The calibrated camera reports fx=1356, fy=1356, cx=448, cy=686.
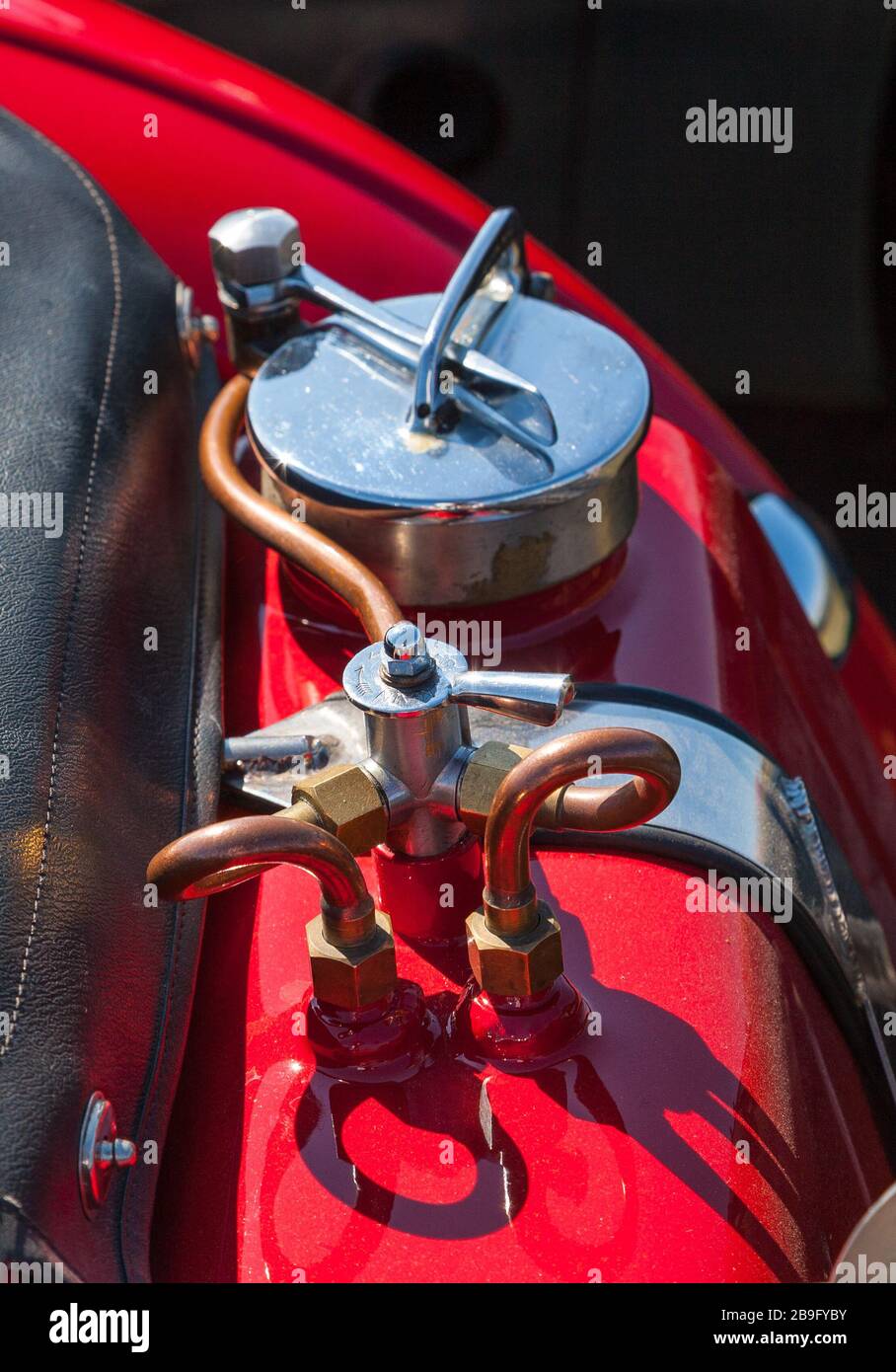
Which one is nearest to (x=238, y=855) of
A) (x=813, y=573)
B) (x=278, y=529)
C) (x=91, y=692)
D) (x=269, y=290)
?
(x=91, y=692)

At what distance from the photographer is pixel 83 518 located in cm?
87

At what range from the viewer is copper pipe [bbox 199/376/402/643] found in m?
0.80

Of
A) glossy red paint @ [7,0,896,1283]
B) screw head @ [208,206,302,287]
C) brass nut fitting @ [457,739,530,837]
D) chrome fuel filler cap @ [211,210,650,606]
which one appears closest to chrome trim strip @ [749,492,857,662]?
glossy red paint @ [7,0,896,1283]

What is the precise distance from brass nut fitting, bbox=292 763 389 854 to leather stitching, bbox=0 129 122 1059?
0.13 metres

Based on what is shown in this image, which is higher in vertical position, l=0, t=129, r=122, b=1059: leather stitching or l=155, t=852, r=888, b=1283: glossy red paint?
l=0, t=129, r=122, b=1059: leather stitching

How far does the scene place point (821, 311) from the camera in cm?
313

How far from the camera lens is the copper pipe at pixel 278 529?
2.64ft

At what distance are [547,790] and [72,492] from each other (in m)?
0.41

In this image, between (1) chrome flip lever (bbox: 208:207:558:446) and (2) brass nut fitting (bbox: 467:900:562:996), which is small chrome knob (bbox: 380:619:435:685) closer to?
(2) brass nut fitting (bbox: 467:900:562:996)

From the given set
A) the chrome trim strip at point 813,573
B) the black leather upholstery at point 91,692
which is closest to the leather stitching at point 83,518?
the black leather upholstery at point 91,692

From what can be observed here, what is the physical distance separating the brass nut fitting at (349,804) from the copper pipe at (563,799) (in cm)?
6

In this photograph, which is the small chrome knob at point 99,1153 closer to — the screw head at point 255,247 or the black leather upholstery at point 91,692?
the black leather upholstery at point 91,692

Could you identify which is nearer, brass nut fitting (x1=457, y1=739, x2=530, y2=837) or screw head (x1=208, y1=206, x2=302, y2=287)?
brass nut fitting (x1=457, y1=739, x2=530, y2=837)

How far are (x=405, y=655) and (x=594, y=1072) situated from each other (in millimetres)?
245
